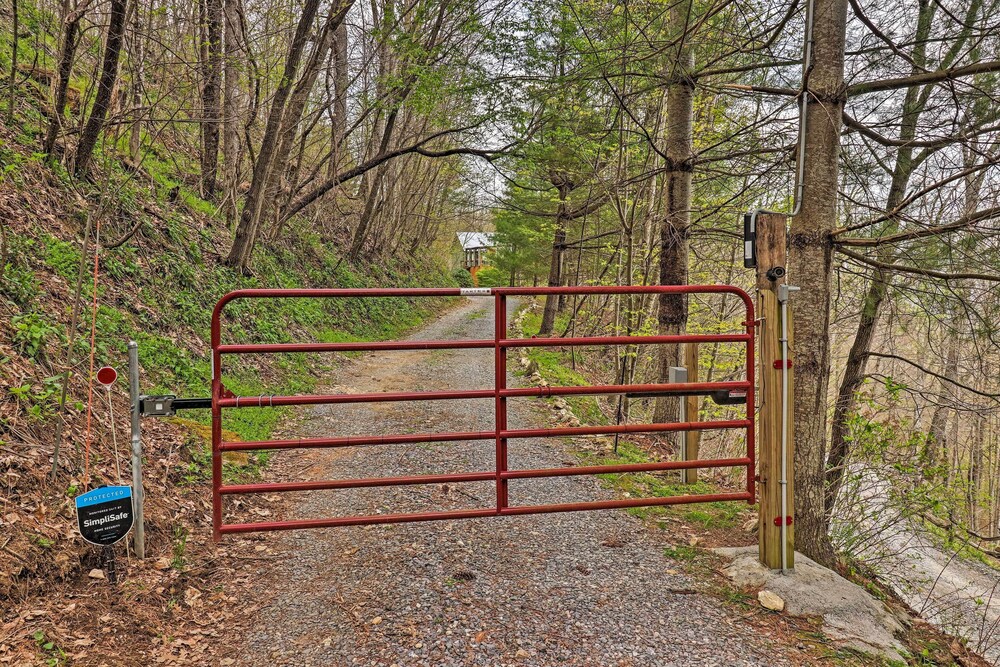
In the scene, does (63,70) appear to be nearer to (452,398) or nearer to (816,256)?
(452,398)

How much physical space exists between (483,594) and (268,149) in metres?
7.87

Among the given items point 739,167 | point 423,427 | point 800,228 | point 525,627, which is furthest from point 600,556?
point 739,167

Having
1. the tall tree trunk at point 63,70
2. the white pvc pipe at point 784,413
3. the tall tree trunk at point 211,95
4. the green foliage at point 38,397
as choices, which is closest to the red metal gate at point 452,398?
the white pvc pipe at point 784,413

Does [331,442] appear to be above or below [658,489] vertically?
above

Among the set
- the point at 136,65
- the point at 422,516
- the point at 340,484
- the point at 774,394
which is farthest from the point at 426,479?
the point at 136,65

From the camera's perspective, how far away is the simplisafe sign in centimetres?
268

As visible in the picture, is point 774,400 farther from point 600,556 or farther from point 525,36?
point 525,36

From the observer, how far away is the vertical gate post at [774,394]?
3273 millimetres

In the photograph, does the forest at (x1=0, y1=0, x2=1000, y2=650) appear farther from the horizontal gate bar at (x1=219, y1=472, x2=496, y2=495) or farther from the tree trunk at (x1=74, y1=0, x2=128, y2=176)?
the horizontal gate bar at (x1=219, y1=472, x2=496, y2=495)

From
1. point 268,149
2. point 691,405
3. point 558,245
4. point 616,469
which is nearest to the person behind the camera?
point 616,469

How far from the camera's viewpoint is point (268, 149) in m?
8.53

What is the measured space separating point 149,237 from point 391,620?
6.82m

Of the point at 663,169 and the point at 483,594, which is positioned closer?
the point at 483,594

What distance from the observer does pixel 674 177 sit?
20.1ft
